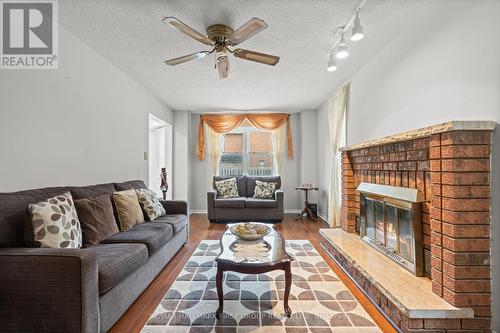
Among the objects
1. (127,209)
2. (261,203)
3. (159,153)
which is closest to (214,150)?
(159,153)

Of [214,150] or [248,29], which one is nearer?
[248,29]

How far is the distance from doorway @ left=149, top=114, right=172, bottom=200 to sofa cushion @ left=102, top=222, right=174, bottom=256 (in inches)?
120

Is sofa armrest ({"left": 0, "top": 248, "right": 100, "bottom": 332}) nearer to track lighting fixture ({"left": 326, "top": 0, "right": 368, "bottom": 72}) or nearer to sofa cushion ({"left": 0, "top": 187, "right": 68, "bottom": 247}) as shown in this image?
sofa cushion ({"left": 0, "top": 187, "right": 68, "bottom": 247})

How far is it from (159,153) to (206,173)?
1204 millimetres

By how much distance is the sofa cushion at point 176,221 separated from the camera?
9.84ft

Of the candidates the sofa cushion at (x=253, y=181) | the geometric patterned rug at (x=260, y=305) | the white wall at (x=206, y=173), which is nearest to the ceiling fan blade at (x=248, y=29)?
the geometric patterned rug at (x=260, y=305)

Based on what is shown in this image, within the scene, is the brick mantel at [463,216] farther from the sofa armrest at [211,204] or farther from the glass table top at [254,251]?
the sofa armrest at [211,204]

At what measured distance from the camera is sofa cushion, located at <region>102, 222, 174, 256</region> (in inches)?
89.5

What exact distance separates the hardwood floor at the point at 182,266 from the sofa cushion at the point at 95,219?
25.9 inches

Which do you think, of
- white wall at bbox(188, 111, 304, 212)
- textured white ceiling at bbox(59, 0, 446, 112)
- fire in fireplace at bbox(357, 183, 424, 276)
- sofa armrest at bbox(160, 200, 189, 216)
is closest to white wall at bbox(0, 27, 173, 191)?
textured white ceiling at bbox(59, 0, 446, 112)

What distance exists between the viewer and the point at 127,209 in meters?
2.72

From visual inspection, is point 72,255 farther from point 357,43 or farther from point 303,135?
point 303,135

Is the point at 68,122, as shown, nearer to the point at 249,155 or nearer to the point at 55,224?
the point at 55,224

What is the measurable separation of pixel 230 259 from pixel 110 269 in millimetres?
816
